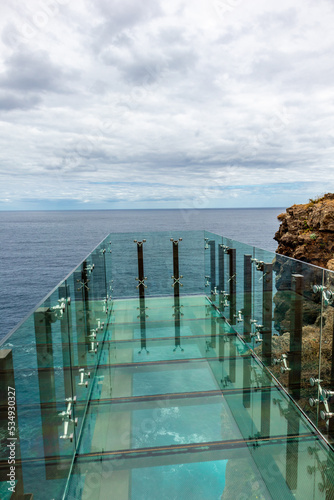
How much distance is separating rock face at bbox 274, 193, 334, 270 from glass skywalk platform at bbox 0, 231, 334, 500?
7429mm

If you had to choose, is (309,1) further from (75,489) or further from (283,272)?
(75,489)

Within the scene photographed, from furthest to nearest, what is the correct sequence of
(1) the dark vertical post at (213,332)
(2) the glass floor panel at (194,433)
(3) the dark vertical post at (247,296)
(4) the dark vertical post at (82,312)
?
(1) the dark vertical post at (213,332), (3) the dark vertical post at (247,296), (4) the dark vertical post at (82,312), (2) the glass floor panel at (194,433)

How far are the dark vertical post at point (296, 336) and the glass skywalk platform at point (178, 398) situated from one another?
11mm

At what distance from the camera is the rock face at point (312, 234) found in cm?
1091

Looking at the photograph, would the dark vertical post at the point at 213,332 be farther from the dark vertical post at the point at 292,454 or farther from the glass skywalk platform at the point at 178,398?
the dark vertical post at the point at 292,454

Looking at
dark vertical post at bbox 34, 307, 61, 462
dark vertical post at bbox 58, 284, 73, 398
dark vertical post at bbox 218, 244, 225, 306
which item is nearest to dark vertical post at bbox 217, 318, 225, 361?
dark vertical post at bbox 218, 244, 225, 306

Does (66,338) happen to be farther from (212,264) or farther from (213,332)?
(212,264)

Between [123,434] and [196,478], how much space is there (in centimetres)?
66

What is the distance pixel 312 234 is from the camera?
11.3m

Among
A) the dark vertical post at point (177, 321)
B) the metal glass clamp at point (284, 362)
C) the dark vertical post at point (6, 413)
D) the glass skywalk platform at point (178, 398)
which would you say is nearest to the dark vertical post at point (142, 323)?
the glass skywalk platform at point (178, 398)

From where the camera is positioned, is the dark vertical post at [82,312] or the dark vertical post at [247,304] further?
the dark vertical post at [247,304]

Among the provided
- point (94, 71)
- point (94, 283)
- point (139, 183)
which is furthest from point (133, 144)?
point (94, 283)

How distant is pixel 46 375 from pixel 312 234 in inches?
428

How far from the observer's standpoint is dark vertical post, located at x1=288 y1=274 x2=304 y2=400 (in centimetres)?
271
